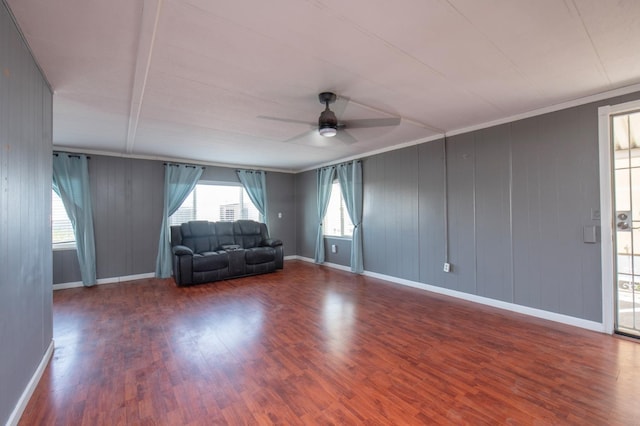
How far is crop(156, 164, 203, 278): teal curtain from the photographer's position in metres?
5.46

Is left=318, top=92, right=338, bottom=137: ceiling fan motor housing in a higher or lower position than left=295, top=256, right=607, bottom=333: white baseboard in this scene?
higher

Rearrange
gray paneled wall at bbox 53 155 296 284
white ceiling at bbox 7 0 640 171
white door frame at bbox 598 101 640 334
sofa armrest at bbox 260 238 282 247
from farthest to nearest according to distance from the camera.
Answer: sofa armrest at bbox 260 238 282 247, gray paneled wall at bbox 53 155 296 284, white door frame at bbox 598 101 640 334, white ceiling at bbox 7 0 640 171

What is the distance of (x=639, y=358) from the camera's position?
7.65 feet

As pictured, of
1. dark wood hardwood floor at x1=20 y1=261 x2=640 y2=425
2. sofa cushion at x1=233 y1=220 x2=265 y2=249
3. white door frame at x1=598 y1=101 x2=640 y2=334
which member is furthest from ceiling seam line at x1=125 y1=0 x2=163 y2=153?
white door frame at x1=598 y1=101 x2=640 y2=334

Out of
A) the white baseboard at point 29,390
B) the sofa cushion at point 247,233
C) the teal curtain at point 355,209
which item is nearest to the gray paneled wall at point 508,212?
the teal curtain at point 355,209

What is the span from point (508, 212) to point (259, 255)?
4.26 m

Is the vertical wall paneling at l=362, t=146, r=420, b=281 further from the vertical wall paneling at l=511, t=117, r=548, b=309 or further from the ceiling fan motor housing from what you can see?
the ceiling fan motor housing

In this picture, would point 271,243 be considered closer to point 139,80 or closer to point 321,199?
point 321,199

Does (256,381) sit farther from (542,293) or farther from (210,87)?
(542,293)

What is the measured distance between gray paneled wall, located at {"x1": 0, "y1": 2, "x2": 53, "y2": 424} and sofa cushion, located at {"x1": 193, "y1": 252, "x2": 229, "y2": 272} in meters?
2.43

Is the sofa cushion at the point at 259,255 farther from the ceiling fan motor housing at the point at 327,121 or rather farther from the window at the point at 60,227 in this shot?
the ceiling fan motor housing at the point at 327,121

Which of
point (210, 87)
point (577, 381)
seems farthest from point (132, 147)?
point (577, 381)

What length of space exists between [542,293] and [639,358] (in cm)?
97

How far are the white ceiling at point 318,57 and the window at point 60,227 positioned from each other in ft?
6.30
